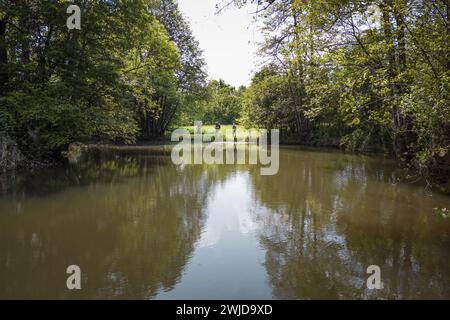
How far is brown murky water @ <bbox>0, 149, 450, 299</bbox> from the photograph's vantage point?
379 cm

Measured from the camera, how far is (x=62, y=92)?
40.1 ft

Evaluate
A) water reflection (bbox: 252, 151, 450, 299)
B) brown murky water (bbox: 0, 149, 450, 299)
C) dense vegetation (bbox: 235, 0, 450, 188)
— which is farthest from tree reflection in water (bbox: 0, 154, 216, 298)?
dense vegetation (bbox: 235, 0, 450, 188)

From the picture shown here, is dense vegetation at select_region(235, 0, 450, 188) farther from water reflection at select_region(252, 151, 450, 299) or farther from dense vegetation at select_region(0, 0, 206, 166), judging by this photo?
dense vegetation at select_region(0, 0, 206, 166)

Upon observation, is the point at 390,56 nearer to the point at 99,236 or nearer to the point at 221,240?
the point at 221,240

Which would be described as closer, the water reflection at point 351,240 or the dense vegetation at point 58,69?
the water reflection at point 351,240

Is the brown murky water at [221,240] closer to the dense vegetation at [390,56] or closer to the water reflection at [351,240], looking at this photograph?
the water reflection at [351,240]

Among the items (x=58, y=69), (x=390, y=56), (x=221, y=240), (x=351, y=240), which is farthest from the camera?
(x=58, y=69)

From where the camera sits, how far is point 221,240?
5.49 meters

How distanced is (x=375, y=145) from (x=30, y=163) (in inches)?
711

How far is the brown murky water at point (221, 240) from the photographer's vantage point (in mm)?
3789

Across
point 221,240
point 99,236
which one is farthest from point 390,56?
point 99,236

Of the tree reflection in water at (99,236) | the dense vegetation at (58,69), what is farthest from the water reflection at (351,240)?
the dense vegetation at (58,69)

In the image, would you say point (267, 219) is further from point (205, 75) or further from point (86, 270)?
point (205, 75)
